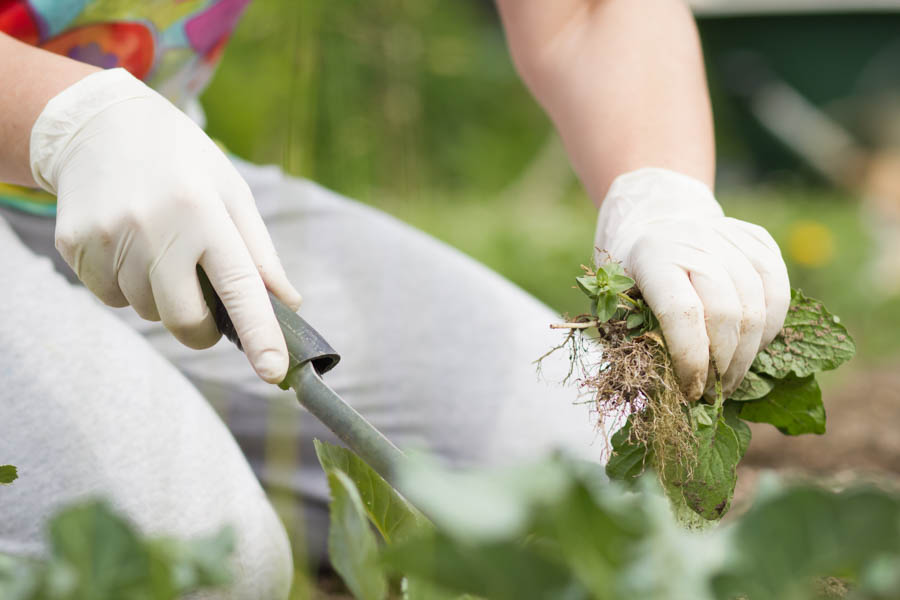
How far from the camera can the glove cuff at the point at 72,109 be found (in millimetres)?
800

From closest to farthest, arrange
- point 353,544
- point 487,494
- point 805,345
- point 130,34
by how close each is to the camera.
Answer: point 487,494, point 353,544, point 805,345, point 130,34

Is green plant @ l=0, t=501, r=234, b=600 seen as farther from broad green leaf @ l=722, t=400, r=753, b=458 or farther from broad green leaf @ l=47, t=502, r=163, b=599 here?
broad green leaf @ l=722, t=400, r=753, b=458

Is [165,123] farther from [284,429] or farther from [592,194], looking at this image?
[592,194]

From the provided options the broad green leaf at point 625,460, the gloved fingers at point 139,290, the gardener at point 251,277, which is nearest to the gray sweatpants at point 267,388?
the gardener at point 251,277

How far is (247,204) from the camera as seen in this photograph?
0.83 meters

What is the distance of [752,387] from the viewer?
83cm

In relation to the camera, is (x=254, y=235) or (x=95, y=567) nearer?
(x=95, y=567)

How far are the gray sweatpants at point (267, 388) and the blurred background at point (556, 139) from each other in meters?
0.21

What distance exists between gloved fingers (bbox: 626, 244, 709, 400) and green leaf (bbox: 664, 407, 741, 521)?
5 centimetres

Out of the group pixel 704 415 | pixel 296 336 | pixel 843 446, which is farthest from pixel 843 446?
pixel 296 336

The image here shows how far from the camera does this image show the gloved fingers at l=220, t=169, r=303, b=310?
82 cm

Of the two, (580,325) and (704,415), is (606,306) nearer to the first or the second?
(580,325)

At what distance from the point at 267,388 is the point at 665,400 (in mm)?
721

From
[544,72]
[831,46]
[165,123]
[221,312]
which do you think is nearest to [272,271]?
[221,312]
